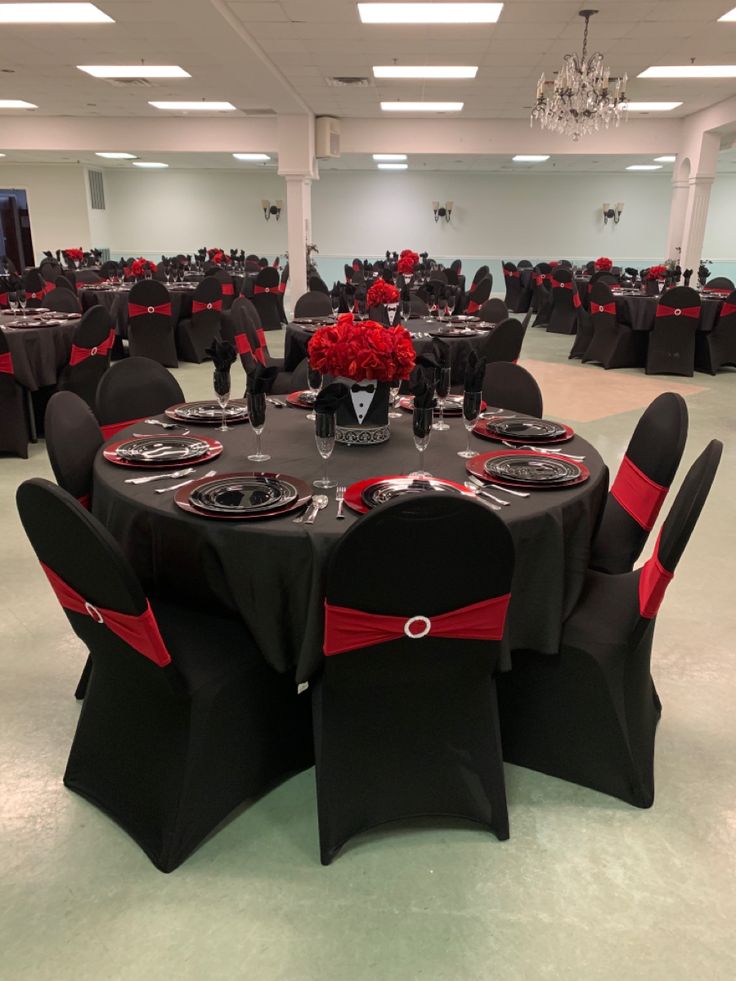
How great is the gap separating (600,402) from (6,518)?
5.12 meters

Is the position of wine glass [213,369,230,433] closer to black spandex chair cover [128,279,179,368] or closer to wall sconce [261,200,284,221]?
black spandex chair cover [128,279,179,368]

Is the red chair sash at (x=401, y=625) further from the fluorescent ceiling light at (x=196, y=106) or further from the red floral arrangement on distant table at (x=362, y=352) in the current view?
the fluorescent ceiling light at (x=196, y=106)

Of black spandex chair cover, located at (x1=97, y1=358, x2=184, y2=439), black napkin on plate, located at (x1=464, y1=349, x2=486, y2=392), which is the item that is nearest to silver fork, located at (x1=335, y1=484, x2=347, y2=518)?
black napkin on plate, located at (x1=464, y1=349, x2=486, y2=392)

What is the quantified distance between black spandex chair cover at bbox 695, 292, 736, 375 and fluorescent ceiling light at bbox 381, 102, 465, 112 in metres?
5.51

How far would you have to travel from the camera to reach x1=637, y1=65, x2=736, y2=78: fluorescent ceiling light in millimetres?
8742

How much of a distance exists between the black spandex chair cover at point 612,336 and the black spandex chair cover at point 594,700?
697cm

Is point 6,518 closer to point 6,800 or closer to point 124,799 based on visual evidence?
point 6,800

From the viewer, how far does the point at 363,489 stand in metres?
1.99

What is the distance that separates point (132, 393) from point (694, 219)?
12056 millimetres

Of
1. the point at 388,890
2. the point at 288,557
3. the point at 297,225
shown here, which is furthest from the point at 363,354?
the point at 297,225

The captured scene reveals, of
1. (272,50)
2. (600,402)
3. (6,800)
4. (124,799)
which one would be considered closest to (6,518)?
(6,800)

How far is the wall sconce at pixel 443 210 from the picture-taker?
61.9 feet

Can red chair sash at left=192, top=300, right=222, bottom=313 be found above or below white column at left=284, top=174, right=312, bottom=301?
below

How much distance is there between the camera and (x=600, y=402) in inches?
Result: 272
